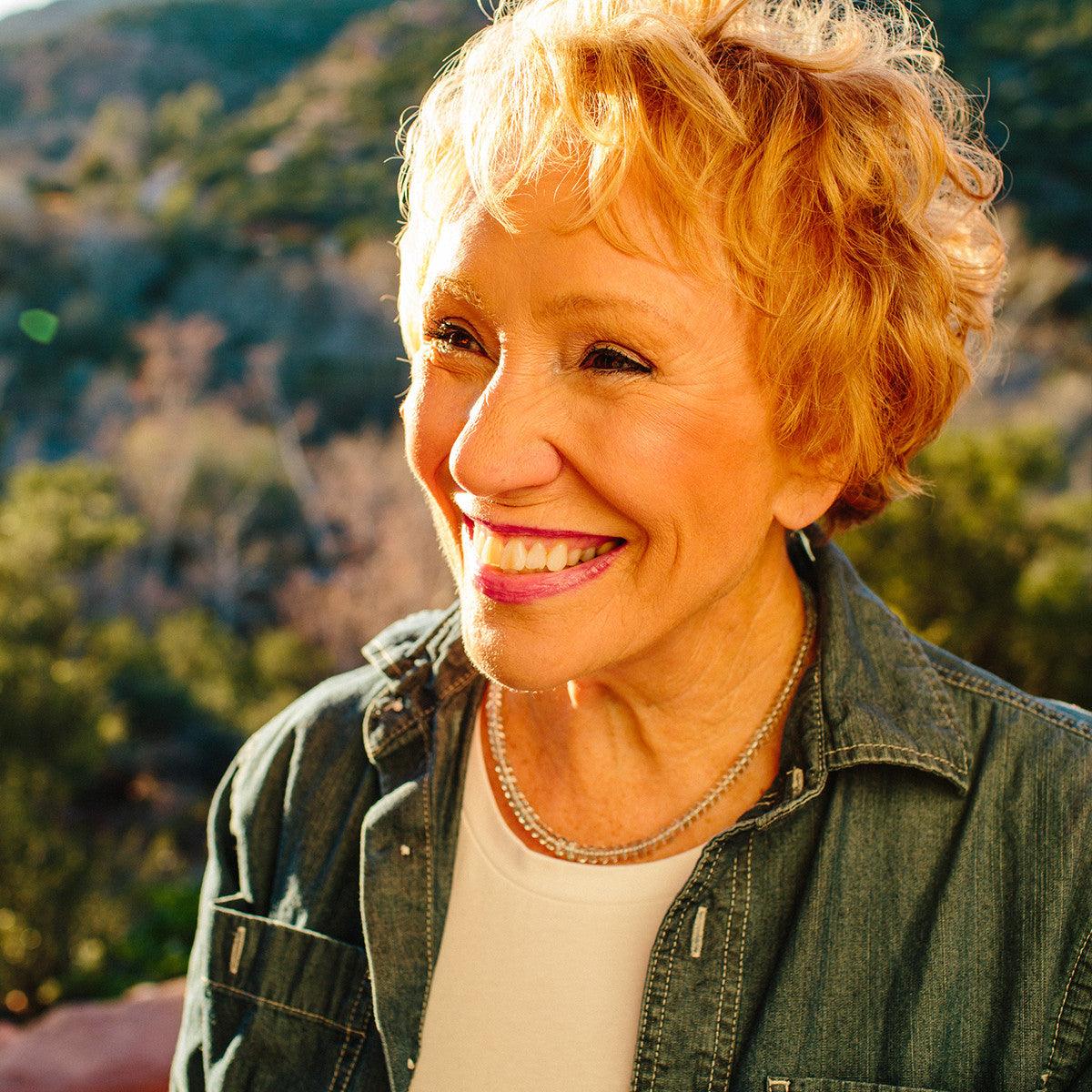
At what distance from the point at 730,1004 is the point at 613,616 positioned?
1.72 feet

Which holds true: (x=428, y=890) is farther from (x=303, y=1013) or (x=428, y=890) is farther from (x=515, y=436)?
(x=515, y=436)

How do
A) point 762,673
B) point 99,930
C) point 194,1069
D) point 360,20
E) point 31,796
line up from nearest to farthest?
1. point 762,673
2. point 194,1069
3. point 99,930
4. point 31,796
5. point 360,20

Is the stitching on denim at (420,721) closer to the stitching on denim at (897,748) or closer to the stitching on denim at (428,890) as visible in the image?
the stitching on denim at (428,890)

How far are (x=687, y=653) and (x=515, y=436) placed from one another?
43cm

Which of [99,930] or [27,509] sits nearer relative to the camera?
[99,930]

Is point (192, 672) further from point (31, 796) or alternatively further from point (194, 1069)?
point (194, 1069)

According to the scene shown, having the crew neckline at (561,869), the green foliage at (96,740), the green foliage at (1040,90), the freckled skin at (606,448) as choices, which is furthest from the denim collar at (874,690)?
the green foliage at (1040,90)

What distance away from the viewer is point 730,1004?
55.4 inches

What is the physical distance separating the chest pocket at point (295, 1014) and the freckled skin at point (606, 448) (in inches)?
21.6

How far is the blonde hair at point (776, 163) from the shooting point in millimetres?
1258

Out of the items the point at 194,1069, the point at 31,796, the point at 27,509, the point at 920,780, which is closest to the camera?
the point at 920,780

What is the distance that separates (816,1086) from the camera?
1322 millimetres

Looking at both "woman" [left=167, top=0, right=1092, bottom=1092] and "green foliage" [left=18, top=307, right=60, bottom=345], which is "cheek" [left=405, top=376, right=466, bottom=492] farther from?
"green foliage" [left=18, top=307, right=60, bottom=345]

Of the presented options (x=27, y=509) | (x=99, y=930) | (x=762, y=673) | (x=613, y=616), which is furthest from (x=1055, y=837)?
(x=27, y=509)
